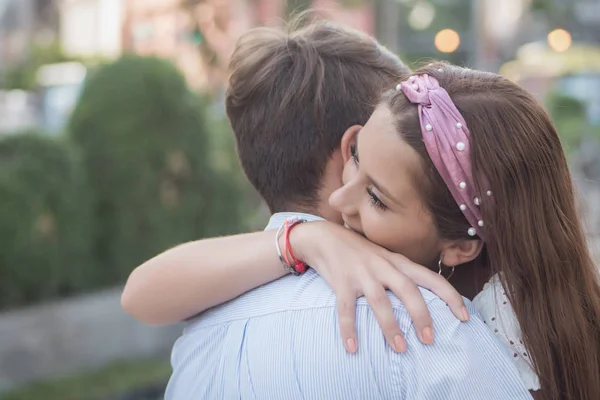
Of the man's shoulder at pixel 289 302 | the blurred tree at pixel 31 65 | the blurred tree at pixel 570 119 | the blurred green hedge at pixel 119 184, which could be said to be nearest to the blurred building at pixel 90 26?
the blurred tree at pixel 31 65

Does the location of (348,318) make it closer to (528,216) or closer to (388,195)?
(388,195)

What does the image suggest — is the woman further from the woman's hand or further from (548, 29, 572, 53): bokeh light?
(548, 29, 572, 53): bokeh light

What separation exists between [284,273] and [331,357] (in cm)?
28

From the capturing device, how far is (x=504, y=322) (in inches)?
61.9

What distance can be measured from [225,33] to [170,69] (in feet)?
9.00

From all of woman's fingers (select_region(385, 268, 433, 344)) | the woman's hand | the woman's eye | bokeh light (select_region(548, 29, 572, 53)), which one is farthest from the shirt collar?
bokeh light (select_region(548, 29, 572, 53))

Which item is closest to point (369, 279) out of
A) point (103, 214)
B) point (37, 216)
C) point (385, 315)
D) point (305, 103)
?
point (385, 315)

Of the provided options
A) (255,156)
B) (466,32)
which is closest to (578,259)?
(255,156)

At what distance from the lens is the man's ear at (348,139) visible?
1.79 m

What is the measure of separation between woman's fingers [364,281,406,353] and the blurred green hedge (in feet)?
12.7

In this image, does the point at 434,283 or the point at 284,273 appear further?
the point at 284,273

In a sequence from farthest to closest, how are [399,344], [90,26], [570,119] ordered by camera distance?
1. [90,26]
2. [570,119]
3. [399,344]

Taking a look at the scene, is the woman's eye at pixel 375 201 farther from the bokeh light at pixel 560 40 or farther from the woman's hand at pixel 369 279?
the bokeh light at pixel 560 40

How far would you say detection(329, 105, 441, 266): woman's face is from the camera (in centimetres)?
154
